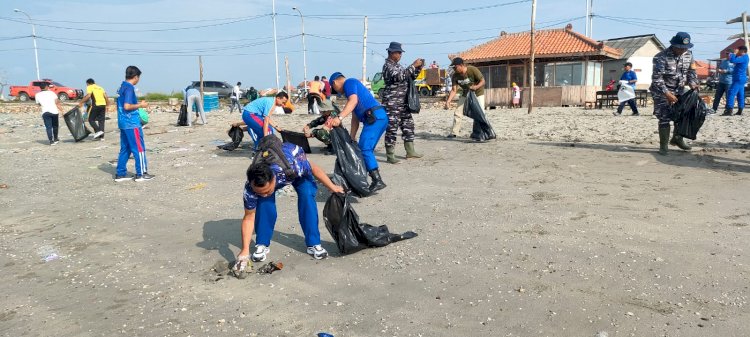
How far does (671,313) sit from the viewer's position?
10.1 ft

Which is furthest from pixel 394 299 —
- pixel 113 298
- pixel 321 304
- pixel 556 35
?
pixel 556 35

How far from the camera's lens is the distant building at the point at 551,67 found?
24.6 m

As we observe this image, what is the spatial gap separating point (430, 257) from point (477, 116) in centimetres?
675

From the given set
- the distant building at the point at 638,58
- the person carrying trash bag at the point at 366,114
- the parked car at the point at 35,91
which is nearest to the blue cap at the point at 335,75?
the person carrying trash bag at the point at 366,114

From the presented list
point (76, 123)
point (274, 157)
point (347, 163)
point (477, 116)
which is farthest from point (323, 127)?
point (76, 123)

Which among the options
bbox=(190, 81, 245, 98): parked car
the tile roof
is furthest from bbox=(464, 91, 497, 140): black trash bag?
bbox=(190, 81, 245, 98): parked car

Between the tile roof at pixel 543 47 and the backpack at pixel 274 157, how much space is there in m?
23.4

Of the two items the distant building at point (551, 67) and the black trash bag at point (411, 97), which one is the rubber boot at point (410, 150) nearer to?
the black trash bag at point (411, 97)

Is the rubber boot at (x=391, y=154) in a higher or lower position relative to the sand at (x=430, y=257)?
higher

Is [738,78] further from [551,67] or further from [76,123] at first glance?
[76,123]

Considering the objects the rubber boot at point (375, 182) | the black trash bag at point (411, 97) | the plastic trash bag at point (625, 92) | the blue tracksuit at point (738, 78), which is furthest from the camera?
the plastic trash bag at point (625, 92)

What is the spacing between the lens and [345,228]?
436 centimetres

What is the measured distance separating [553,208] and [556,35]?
25.4 metres

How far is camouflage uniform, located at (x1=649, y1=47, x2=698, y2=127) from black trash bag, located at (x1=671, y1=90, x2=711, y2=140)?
0.15m
